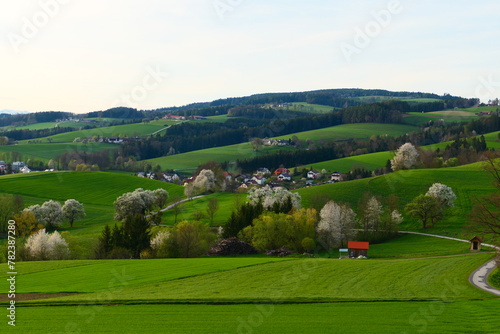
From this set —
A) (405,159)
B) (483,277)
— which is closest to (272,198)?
(483,277)

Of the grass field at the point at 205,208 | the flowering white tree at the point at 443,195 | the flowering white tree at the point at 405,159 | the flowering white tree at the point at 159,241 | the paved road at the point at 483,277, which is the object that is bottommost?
the grass field at the point at 205,208

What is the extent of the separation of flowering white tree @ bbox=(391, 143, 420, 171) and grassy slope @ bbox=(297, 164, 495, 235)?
696 inches

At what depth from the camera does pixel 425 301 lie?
3322 cm

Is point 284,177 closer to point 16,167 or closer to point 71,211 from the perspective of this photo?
point 71,211

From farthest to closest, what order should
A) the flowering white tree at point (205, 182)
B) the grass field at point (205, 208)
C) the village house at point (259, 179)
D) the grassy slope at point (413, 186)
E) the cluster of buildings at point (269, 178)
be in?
the village house at point (259, 179) → the cluster of buildings at point (269, 178) → the flowering white tree at point (205, 182) → the grassy slope at point (413, 186) → the grass field at point (205, 208)

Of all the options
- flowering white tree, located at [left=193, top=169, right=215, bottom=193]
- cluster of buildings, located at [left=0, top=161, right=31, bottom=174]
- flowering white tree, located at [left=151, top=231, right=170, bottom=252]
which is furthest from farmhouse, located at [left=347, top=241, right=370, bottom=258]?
cluster of buildings, located at [left=0, top=161, right=31, bottom=174]

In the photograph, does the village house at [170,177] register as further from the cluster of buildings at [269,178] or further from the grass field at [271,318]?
the grass field at [271,318]

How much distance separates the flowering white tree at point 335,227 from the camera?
242 ft

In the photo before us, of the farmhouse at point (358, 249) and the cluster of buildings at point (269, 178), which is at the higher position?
the cluster of buildings at point (269, 178)

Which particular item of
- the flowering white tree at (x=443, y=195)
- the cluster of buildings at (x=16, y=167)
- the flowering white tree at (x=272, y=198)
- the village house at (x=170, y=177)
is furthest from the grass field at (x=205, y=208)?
the cluster of buildings at (x=16, y=167)

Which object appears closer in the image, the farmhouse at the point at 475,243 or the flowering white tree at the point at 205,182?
the farmhouse at the point at 475,243

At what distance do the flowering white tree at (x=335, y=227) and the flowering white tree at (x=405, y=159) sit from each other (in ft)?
209

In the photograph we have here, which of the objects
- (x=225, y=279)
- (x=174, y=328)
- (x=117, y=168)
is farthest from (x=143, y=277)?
(x=117, y=168)

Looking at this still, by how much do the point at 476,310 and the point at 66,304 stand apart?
26.7 m
